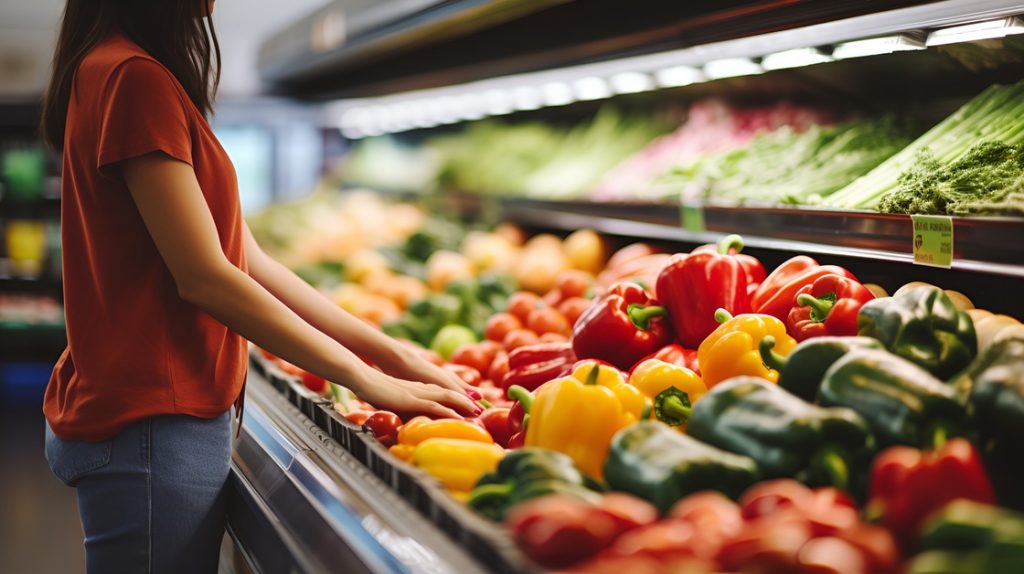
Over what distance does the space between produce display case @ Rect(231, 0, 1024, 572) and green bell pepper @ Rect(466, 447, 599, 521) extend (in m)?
0.08

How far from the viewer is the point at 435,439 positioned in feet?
6.28

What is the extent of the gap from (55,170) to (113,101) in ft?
26.1

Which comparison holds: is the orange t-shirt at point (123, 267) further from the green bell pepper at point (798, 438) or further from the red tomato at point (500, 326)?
the red tomato at point (500, 326)

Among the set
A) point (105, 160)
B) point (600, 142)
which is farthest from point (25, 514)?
point (105, 160)

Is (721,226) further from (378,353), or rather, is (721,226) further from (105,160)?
(105,160)

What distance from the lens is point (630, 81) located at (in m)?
3.81

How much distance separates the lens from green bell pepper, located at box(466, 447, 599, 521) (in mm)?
1479

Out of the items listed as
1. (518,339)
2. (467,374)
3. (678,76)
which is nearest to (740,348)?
(467,374)

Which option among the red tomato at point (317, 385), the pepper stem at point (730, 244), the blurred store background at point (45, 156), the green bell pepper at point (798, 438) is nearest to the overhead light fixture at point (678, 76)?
the pepper stem at point (730, 244)

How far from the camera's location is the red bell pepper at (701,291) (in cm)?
237

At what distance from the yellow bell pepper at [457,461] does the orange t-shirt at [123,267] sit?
518 mm

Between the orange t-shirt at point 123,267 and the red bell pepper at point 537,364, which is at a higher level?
the orange t-shirt at point 123,267

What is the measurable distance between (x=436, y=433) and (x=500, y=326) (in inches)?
57.7

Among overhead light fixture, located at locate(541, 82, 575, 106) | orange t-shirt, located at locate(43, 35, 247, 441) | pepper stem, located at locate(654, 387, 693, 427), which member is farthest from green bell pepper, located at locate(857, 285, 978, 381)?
overhead light fixture, located at locate(541, 82, 575, 106)
